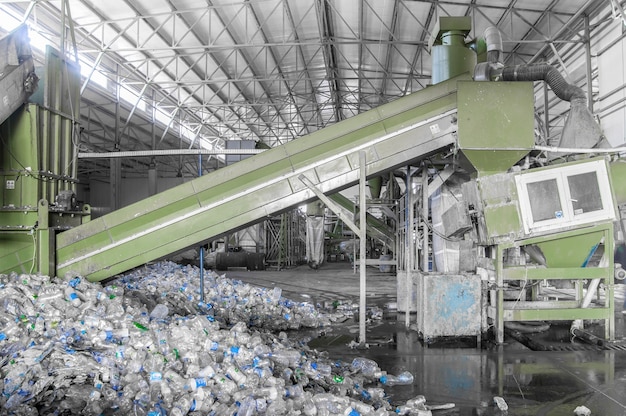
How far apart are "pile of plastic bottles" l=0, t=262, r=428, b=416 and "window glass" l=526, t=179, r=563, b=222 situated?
8.93ft

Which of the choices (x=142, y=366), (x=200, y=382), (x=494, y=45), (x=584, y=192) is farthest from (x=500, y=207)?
(x=142, y=366)

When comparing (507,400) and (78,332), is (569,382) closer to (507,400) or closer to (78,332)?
(507,400)

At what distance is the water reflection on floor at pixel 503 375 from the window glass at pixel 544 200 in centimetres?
172

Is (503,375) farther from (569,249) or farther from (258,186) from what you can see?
(258,186)

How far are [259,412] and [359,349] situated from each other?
271cm

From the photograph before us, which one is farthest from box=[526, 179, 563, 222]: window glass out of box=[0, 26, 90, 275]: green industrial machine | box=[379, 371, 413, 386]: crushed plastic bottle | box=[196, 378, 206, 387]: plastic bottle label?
box=[0, 26, 90, 275]: green industrial machine

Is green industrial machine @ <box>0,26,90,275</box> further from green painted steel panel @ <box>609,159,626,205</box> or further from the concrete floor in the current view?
green painted steel panel @ <box>609,159,626,205</box>

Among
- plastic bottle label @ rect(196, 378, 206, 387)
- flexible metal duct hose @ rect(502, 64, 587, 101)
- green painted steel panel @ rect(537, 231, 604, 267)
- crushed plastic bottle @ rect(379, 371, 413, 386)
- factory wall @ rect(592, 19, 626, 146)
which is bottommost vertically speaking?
crushed plastic bottle @ rect(379, 371, 413, 386)

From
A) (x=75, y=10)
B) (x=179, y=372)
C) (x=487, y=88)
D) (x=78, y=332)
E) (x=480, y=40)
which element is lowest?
(x=179, y=372)

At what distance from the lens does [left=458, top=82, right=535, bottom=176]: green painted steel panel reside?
5309mm

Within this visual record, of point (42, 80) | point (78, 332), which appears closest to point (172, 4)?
point (42, 80)

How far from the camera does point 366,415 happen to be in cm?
325

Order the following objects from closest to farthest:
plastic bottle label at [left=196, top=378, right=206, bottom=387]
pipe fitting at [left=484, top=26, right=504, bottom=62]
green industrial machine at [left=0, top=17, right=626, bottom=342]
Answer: plastic bottle label at [left=196, top=378, right=206, bottom=387] < green industrial machine at [left=0, top=17, right=626, bottom=342] < pipe fitting at [left=484, top=26, right=504, bottom=62]

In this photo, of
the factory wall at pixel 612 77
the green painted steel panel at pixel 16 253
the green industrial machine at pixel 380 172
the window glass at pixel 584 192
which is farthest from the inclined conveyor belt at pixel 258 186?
the factory wall at pixel 612 77
